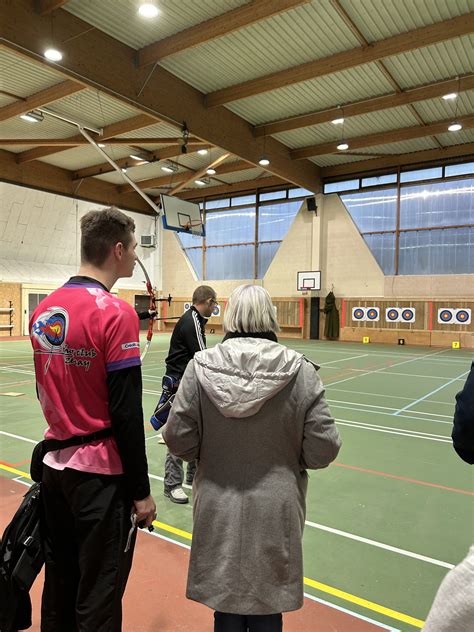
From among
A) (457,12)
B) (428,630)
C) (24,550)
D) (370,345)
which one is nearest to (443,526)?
(24,550)

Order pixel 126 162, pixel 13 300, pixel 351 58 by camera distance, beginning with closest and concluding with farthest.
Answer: pixel 351 58 → pixel 126 162 → pixel 13 300

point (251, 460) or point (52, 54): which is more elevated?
point (52, 54)

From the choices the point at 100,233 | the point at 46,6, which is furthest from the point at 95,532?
the point at 46,6

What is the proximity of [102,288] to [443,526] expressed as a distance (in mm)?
2795

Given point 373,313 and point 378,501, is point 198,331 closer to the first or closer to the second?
point 378,501

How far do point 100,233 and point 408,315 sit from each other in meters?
17.0

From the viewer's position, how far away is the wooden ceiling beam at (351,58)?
826 centimetres

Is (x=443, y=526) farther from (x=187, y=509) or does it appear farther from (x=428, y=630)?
(x=428, y=630)

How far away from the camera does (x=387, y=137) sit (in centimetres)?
1429

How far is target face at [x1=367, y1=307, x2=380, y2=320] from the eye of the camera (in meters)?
17.8

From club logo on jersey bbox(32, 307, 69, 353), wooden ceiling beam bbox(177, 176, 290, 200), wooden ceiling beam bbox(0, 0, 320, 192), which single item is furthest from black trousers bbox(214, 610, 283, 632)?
wooden ceiling beam bbox(177, 176, 290, 200)

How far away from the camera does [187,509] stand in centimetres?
323

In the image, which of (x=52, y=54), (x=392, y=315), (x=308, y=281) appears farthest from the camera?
(x=308, y=281)

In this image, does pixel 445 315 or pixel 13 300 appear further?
pixel 13 300
